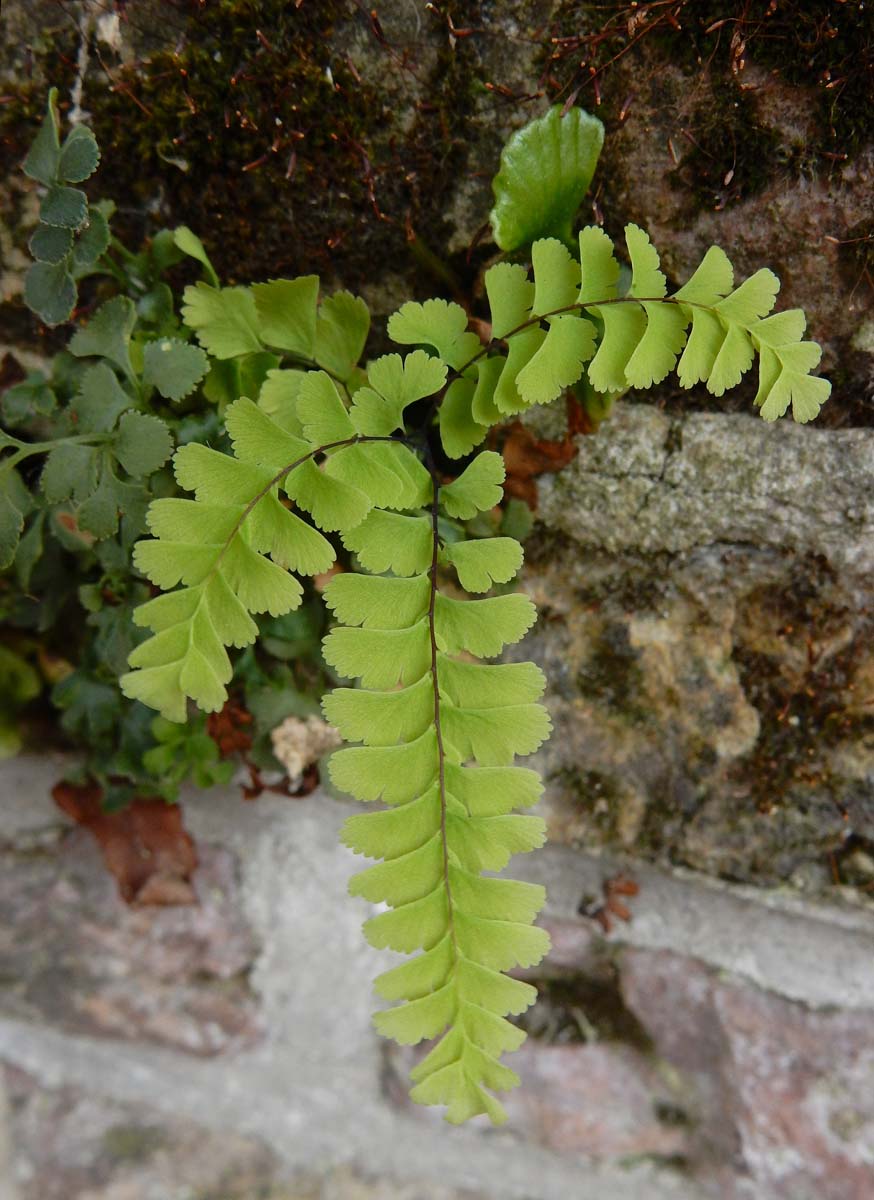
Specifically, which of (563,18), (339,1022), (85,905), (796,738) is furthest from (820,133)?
(85,905)

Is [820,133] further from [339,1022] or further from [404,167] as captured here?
[339,1022]

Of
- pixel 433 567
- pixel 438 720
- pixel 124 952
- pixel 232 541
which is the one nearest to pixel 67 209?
pixel 232 541

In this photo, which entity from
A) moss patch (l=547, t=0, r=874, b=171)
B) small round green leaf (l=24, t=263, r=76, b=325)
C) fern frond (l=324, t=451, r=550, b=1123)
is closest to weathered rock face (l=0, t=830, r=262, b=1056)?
fern frond (l=324, t=451, r=550, b=1123)

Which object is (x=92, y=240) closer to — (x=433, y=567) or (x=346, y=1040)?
(x=433, y=567)

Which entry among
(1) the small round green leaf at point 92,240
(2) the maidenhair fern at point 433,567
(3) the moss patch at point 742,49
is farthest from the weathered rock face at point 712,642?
(1) the small round green leaf at point 92,240

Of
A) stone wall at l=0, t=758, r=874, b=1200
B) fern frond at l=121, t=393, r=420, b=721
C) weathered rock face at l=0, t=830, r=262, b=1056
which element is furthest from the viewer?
weathered rock face at l=0, t=830, r=262, b=1056

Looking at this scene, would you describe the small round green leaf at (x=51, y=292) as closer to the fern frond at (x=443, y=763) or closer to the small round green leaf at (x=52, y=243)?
the small round green leaf at (x=52, y=243)

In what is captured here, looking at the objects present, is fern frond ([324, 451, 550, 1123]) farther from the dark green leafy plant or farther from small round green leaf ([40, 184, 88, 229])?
small round green leaf ([40, 184, 88, 229])
